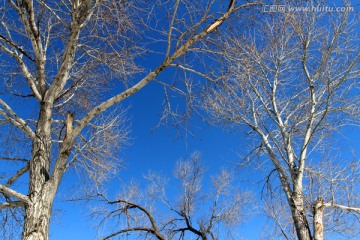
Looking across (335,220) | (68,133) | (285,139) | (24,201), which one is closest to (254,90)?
(285,139)

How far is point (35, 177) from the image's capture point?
3914 mm

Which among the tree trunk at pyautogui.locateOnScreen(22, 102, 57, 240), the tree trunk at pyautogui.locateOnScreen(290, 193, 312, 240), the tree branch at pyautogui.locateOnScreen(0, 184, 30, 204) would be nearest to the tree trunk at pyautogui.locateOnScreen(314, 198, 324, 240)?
the tree trunk at pyautogui.locateOnScreen(290, 193, 312, 240)

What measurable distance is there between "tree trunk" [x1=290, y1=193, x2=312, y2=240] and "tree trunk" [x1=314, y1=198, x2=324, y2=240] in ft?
1.02

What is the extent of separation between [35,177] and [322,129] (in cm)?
650

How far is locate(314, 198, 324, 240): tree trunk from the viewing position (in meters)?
6.13

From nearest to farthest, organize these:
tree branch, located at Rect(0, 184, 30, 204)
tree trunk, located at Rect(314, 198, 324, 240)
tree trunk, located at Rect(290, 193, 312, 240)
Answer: tree branch, located at Rect(0, 184, 30, 204), tree trunk, located at Rect(314, 198, 324, 240), tree trunk, located at Rect(290, 193, 312, 240)

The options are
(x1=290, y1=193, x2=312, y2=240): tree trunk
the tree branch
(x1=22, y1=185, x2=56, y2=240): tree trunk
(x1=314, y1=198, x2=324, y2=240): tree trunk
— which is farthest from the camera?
(x1=290, y1=193, x2=312, y2=240): tree trunk

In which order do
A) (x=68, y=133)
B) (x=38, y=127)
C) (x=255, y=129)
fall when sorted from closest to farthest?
(x=68, y=133)
(x=38, y=127)
(x=255, y=129)

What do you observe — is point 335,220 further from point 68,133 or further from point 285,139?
point 68,133

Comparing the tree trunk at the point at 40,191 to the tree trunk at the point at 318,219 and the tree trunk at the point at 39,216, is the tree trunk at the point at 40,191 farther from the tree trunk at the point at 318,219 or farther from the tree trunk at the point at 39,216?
the tree trunk at the point at 318,219

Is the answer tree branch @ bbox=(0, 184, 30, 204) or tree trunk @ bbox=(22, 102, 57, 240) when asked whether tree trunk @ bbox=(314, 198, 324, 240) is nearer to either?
tree trunk @ bbox=(22, 102, 57, 240)

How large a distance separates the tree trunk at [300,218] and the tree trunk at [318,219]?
0.31m

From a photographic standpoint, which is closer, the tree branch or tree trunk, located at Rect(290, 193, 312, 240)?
the tree branch

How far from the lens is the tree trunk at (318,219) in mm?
6129
